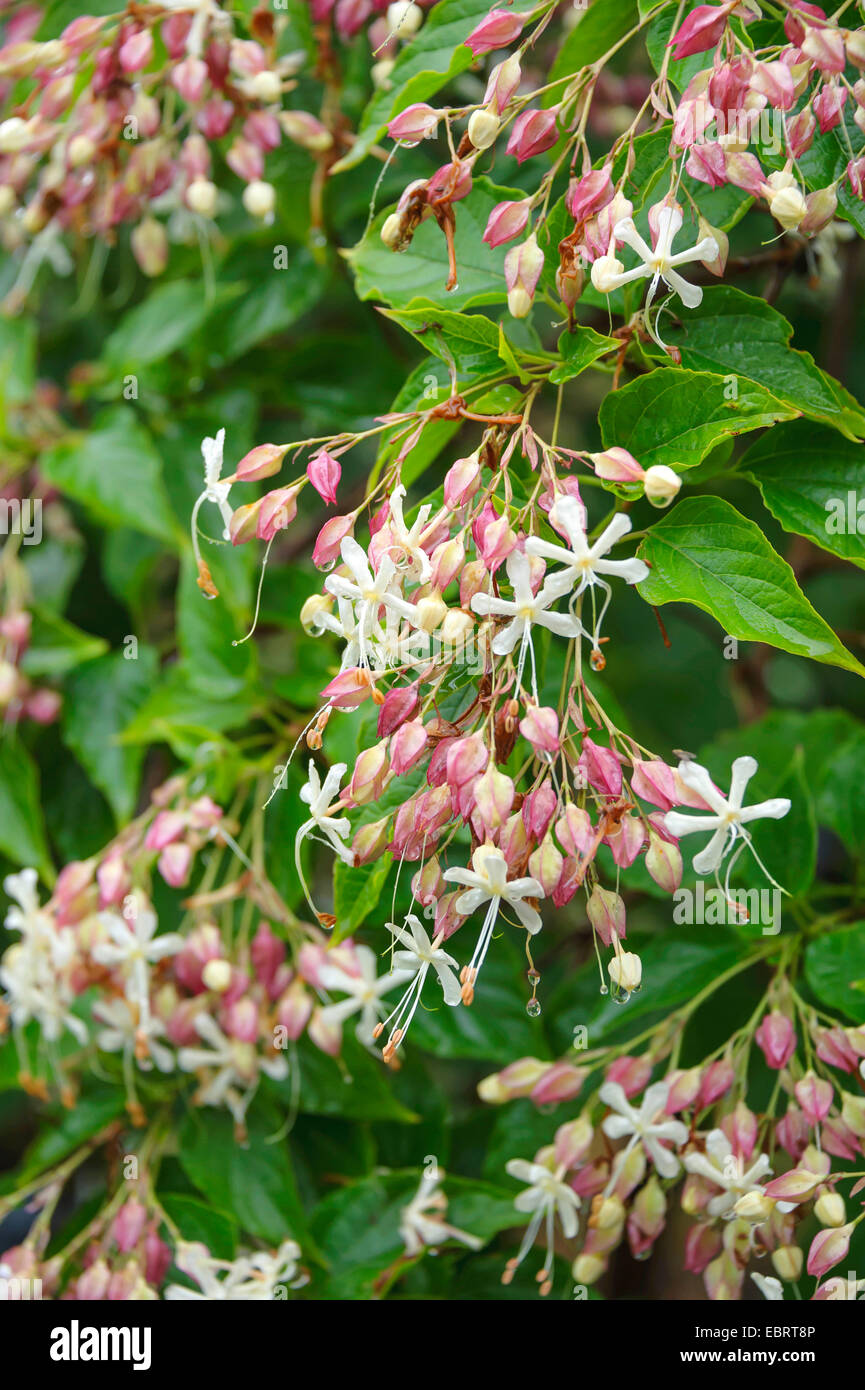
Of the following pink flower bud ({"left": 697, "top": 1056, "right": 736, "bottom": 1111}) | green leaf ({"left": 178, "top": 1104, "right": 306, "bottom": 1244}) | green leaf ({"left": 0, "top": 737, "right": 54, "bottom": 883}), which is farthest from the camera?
green leaf ({"left": 0, "top": 737, "right": 54, "bottom": 883})

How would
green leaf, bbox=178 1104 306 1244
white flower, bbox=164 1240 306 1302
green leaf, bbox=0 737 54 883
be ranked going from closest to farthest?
white flower, bbox=164 1240 306 1302, green leaf, bbox=178 1104 306 1244, green leaf, bbox=0 737 54 883

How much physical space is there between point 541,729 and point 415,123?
14.6 inches

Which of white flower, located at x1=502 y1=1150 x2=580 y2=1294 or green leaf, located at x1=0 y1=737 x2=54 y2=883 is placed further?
green leaf, located at x1=0 y1=737 x2=54 y2=883

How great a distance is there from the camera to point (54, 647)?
45.7 inches

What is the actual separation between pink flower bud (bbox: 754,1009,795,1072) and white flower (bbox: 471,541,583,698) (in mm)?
336

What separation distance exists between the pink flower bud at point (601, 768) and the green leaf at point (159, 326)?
740 mm

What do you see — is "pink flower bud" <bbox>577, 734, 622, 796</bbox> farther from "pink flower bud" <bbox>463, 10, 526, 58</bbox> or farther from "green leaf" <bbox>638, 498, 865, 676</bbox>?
"pink flower bud" <bbox>463, 10, 526, 58</bbox>

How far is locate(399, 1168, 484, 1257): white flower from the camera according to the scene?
896 mm

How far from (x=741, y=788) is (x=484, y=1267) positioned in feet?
2.09

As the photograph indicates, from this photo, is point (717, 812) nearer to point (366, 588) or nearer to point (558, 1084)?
point (366, 588)

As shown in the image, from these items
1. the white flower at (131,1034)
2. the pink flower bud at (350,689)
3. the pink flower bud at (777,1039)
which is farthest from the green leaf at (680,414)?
the white flower at (131,1034)

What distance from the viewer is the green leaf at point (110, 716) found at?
1104 mm

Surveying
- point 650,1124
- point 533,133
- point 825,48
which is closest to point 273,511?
point 533,133

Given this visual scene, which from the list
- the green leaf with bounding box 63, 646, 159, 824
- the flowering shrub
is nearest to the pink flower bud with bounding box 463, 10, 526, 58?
the flowering shrub
